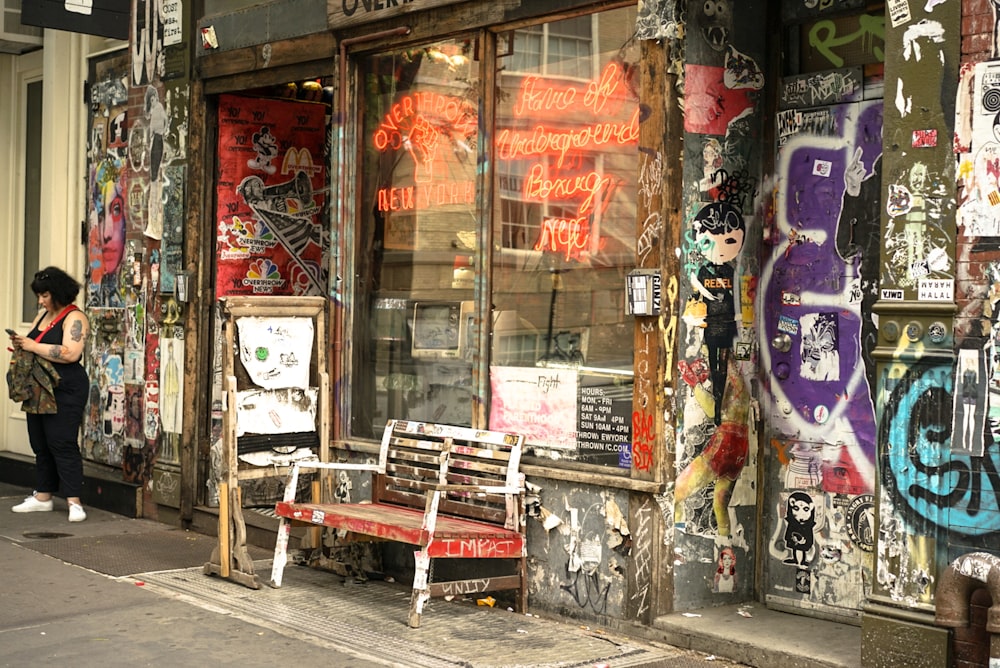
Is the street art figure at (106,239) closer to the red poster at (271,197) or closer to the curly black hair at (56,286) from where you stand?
the curly black hair at (56,286)

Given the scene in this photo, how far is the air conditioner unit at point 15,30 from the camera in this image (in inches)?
468

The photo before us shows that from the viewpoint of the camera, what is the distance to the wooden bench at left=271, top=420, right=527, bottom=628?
22.2 ft

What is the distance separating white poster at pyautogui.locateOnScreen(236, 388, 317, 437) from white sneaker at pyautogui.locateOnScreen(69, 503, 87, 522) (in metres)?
2.81

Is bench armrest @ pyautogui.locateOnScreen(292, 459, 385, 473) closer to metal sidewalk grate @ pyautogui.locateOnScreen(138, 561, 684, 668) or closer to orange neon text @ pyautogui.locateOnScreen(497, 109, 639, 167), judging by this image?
metal sidewalk grate @ pyautogui.locateOnScreen(138, 561, 684, 668)

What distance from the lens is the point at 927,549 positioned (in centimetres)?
551

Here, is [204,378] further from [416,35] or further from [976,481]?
[976,481]

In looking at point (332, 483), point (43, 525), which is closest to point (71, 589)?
point (332, 483)

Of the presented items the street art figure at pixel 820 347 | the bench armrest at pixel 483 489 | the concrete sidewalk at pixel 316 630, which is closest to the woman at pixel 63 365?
the concrete sidewalk at pixel 316 630

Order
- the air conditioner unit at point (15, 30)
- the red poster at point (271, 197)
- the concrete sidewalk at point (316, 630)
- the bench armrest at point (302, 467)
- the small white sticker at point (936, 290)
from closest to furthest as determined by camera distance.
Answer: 1. the small white sticker at point (936, 290)
2. the concrete sidewalk at point (316, 630)
3. the bench armrest at point (302, 467)
4. the red poster at point (271, 197)
5. the air conditioner unit at point (15, 30)

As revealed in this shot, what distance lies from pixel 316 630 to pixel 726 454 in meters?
2.32

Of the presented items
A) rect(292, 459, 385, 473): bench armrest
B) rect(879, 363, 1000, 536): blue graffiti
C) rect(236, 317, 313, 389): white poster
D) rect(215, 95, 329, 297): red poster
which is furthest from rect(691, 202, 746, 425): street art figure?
rect(215, 95, 329, 297): red poster

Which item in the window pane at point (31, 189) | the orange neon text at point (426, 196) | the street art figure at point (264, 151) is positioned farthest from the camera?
the window pane at point (31, 189)

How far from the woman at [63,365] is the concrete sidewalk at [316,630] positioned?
1841 millimetres

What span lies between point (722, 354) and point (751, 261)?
1.78 ft
